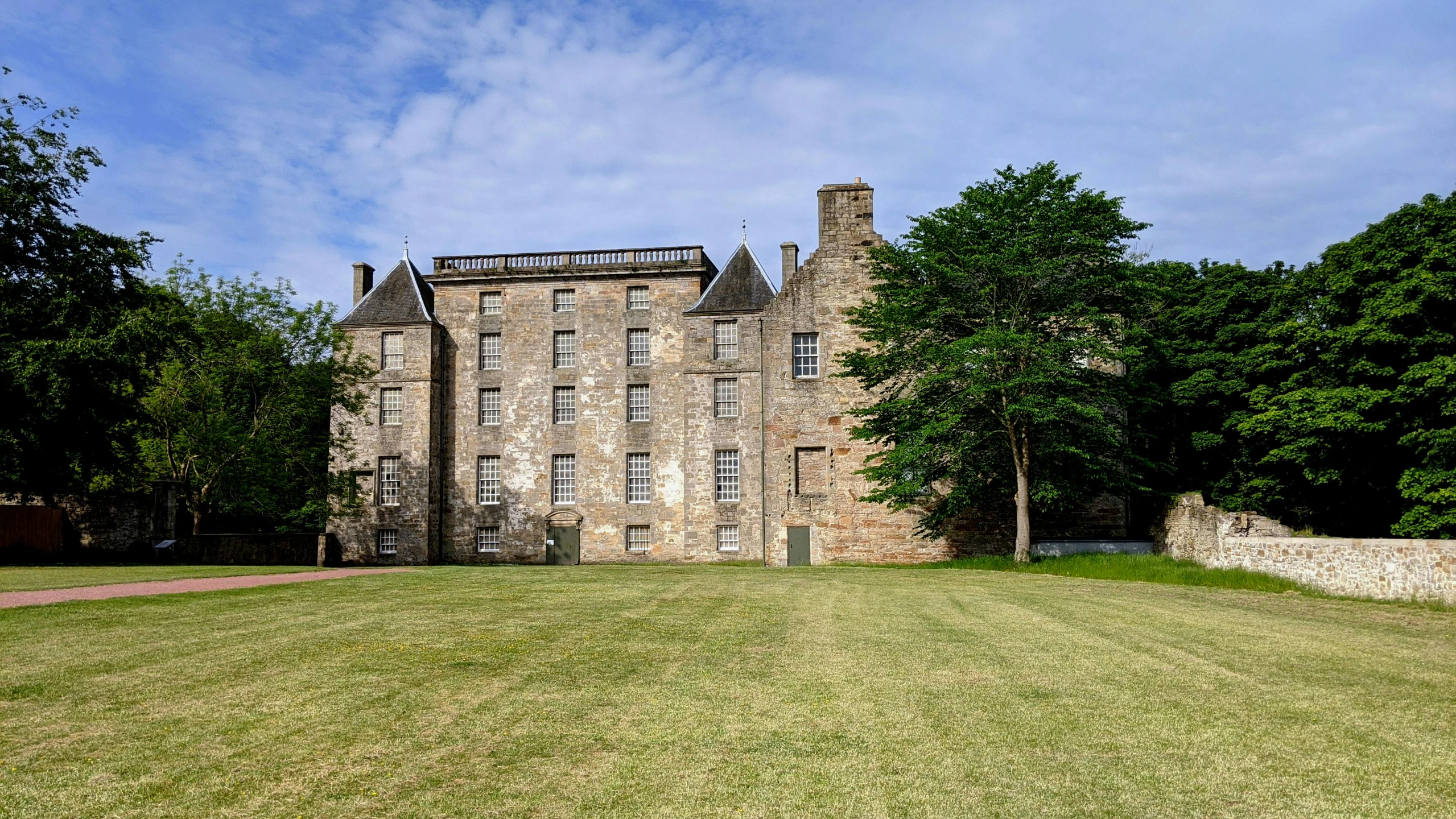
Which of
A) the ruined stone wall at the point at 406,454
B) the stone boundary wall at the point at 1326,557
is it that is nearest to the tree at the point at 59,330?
the ruined stone wall at the point at 406,454

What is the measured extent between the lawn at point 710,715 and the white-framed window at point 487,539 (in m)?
29.9

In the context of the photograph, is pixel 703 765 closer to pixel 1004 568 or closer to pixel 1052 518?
pixel 1004 568

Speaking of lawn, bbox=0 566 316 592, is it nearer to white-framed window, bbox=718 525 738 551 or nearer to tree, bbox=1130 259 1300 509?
white-framed window, bbox=718 525 738 551

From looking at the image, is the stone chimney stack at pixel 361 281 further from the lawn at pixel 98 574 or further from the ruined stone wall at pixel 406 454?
the lawn at pixel 98 574

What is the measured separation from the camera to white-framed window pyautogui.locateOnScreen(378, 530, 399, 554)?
44031 millimetres

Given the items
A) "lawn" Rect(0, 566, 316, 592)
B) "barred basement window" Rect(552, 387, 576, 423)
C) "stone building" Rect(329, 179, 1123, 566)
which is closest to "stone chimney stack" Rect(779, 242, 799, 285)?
"stone building" Rect(329, 179, 1123, 566)

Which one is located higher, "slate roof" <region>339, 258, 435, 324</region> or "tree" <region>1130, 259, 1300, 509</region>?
"slate roof" <region>339, 258, 435, 324</region>

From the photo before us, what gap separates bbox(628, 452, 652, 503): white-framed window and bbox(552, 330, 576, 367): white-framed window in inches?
201

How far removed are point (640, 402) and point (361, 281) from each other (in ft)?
51.1

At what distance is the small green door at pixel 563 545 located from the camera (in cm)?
4331

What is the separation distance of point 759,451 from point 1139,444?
49.1ft

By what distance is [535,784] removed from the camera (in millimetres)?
6211

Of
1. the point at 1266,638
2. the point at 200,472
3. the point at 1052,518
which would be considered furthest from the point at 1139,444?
the point at 200,472

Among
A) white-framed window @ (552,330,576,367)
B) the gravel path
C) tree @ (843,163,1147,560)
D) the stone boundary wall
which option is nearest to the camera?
the gravel path
